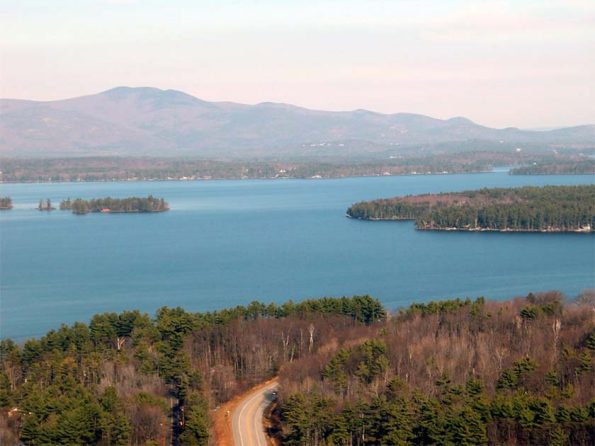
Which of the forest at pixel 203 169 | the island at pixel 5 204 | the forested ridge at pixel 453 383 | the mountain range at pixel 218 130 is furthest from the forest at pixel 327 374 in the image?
the mountain range at pixel 218 130

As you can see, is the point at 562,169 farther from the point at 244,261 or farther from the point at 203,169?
the point at 244,261

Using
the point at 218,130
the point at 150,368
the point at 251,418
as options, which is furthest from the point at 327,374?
the point at 218,130

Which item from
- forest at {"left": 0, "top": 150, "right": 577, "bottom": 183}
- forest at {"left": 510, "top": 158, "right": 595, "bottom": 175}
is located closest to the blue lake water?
forest at {"left": 510, "top": 158, "right": 595, "bottom": 175}

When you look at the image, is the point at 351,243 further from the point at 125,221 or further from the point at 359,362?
the point at 359,362

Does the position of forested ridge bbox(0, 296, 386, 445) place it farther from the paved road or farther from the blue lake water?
the blue lake water

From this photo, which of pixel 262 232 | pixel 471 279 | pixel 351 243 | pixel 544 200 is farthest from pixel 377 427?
pixel 544 200

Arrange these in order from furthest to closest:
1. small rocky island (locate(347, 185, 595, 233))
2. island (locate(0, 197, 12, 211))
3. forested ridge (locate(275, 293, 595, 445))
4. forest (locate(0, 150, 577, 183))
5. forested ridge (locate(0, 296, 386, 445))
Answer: forest (locate(0, 150, 577, 183))
island (locate(0, 197, 12, 211))
small rocky island (locate(347, 185, 595, 233))
forested ridge (locate(0, 296, 386, 445))
forested ridge (locate(275, 293, 595, 445))
